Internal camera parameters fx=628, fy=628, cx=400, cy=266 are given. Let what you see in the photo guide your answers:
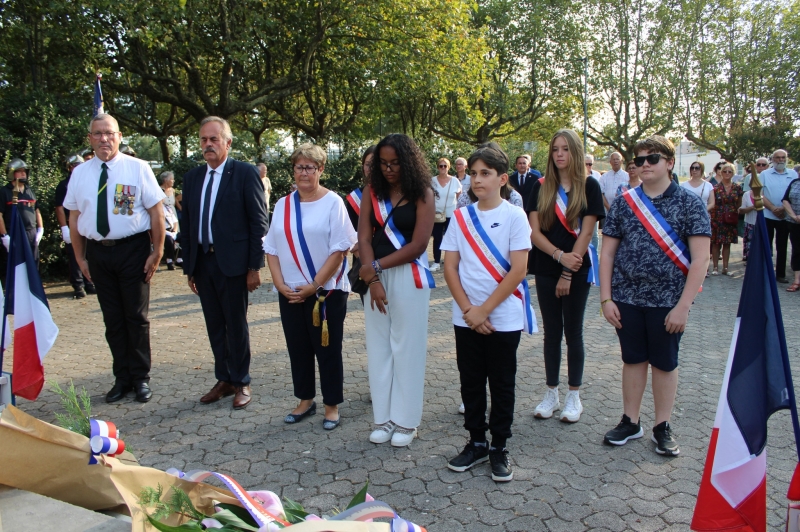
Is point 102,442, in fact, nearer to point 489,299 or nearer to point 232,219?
point 489,299

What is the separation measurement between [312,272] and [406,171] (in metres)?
1.04

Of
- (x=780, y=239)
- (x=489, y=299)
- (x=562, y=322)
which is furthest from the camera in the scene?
(x=780, y=239)

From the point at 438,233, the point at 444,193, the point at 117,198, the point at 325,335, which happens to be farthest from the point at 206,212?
the point at 438,233

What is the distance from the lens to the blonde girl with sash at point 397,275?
4113 millimetres

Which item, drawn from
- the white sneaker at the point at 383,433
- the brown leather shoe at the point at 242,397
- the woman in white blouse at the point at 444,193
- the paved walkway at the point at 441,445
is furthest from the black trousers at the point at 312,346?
the woman in white blouse at the point at 444,193

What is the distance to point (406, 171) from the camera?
13.4ft

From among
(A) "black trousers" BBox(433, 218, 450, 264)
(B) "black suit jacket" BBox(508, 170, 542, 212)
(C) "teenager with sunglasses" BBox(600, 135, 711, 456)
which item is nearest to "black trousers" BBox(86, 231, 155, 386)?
(C) "teenager with sunglasses" BBox(600, 135, 711, 456)

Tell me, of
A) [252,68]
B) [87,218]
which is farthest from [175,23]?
[87,218]

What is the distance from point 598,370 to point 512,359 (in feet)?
8.16

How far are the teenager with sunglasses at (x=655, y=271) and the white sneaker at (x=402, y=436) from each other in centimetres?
128

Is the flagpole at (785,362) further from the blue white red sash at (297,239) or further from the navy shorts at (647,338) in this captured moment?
the blue white red sash at (297,239)

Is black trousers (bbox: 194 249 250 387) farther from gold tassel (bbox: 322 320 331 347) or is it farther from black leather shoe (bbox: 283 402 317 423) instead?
gold tassel (bbox: 322 320 331 347)

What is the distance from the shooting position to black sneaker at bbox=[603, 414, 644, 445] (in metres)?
4.08

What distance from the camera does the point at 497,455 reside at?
370cm
